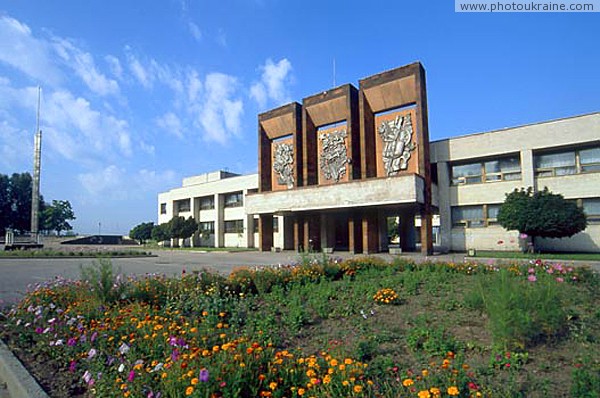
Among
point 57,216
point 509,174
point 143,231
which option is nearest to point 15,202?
point 57,216

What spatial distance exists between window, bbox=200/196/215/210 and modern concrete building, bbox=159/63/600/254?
17.4 m

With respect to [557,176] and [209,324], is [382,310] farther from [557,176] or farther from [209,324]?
[557,176]

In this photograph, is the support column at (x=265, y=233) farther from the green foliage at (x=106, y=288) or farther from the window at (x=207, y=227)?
the green foliage at (x=106, y=288)

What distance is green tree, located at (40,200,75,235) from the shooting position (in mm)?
82375

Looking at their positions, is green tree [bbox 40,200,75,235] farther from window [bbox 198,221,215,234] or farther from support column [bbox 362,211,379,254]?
support column [bbox 362,211,379,254]

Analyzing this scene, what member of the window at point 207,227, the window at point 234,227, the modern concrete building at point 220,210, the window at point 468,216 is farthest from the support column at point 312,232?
the window at point 207,227

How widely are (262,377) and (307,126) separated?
31492mm

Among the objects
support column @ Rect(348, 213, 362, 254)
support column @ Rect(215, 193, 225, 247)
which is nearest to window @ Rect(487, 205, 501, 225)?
support column @ Rect(348, 213, 362, 254)

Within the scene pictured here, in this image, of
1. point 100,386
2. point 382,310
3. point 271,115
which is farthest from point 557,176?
point 100,386

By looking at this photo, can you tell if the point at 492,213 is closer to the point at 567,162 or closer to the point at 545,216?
the point at 567,162

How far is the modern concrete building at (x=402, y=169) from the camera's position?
2586 centimetres

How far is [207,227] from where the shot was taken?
52438 mm

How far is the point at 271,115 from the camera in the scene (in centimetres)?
3656

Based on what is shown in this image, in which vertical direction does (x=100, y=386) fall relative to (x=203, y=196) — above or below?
below
